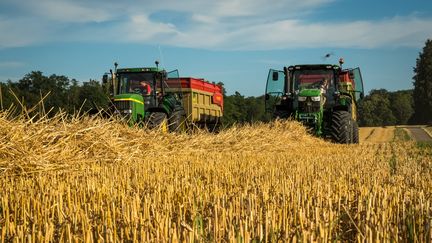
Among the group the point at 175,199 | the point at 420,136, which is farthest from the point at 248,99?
the point at 175,199

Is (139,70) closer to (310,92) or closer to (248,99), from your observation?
(310,92)

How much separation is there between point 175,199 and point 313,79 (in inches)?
444

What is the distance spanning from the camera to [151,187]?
407 cm

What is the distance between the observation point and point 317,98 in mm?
13133

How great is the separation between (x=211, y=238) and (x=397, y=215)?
1.12 meters

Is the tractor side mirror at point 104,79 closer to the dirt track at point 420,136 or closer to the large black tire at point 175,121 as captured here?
the large black tire at point 175,121

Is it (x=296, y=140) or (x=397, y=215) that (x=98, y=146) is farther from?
(x=296, y=140)

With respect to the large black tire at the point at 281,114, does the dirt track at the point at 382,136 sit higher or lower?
lower

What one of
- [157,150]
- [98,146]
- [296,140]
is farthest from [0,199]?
[296,140]

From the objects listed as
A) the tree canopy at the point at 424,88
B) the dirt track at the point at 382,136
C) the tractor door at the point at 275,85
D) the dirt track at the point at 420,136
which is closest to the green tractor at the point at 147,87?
the tractor door at the point at 275,85

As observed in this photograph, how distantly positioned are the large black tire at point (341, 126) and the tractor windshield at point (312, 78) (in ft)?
3.60

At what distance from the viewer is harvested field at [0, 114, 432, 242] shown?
240 centimetres

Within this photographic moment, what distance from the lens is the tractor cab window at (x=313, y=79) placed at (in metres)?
14.0

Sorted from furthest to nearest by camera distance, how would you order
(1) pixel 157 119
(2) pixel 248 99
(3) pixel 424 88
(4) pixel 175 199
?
(3) pixel 424 88 → (2) pixel 248 99 → (1) pixel 157 119 → (4) pixel 175 199
